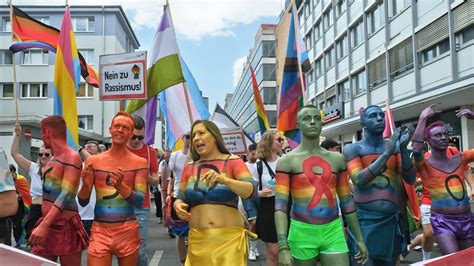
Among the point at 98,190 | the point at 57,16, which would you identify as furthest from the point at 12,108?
the point at 98,190

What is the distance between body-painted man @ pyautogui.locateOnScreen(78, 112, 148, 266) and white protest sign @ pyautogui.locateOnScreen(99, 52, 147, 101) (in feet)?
7.94

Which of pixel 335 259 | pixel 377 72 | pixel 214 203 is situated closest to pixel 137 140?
pixel 214 203

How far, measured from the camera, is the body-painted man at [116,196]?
3900 mm

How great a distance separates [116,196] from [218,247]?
1.04m

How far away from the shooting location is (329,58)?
3900 cm

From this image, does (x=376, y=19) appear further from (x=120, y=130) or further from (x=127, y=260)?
(x=127, y=260)

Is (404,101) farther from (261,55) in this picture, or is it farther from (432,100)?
(261,55)

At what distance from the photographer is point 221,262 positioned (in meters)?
3.55

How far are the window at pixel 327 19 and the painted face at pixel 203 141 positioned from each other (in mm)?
35610

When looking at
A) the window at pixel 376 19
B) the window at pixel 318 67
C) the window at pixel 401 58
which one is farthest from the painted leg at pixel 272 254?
the window at pixel 318 67

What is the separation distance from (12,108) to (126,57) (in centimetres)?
3310

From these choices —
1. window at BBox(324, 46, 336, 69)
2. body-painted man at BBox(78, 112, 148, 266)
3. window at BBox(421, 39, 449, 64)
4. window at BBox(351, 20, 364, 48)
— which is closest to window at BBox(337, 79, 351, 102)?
window at BBox(324, 46, 336, 69)

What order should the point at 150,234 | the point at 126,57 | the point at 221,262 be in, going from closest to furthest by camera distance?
the point at 221,262 → the point at 126,57 → the point at 150,234

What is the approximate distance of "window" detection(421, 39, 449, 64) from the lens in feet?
66.9
